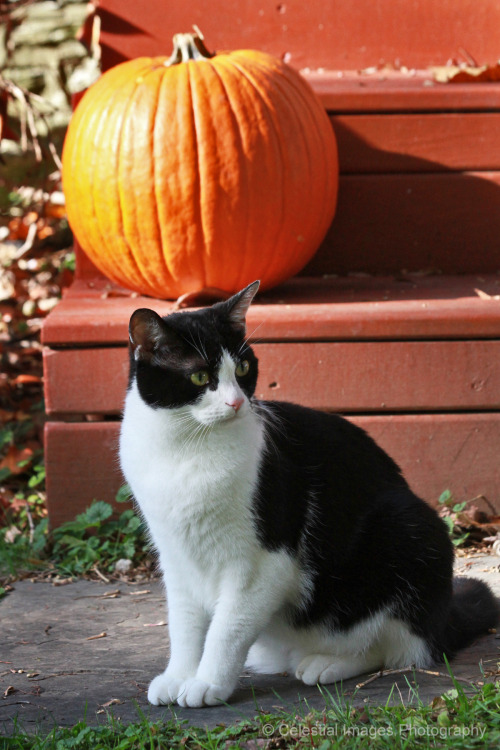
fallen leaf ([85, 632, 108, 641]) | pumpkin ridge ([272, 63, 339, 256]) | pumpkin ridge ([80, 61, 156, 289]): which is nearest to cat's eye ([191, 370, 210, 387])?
fallen leaf ([85, 632, 108, 641])

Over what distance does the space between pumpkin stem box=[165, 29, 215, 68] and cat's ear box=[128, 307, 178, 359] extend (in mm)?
1637

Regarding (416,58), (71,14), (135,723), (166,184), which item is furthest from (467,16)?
(135,723)

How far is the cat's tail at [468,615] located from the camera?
217cm

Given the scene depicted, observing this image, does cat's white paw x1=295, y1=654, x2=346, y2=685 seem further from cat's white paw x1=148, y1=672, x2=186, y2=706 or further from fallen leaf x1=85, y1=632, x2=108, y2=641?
fallen leaf x1=85, y1=632, x2=108, y2=641

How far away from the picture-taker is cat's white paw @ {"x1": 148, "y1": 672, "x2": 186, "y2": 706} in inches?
76.9

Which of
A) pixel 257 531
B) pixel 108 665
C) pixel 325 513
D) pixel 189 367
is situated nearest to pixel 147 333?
pixel 189 367

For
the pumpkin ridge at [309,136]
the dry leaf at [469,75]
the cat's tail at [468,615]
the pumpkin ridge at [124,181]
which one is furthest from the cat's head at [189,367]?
the dry leaf at [469,75]

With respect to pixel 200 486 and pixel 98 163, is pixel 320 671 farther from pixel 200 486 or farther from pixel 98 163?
pixel 98 163

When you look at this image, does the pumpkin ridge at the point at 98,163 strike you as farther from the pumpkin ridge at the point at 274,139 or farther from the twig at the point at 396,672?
the twig at the point at 396,672

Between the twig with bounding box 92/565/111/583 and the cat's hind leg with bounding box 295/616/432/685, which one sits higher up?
the cat's hind leg with bounding box 295/616/432/685

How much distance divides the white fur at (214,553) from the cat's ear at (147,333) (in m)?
0.13

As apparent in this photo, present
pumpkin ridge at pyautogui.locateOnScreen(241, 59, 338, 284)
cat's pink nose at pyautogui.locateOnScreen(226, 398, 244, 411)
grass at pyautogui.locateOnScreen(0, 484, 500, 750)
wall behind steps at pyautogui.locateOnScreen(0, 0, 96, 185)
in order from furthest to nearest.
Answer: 1. wall behind steps at pyautogui.locateOnScreen(0, 0, 96, 185)
2. pumpkin ridge at pyautogui.locateOnScreen(241, 59, 338, 284)
3. cat's pink nose at pyautogui.locateOnScreen(226, 398, 244, 411)
4. grass at pyautogui.locateOnScreen(0, 484, 500, 750)

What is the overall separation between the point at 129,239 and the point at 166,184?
0.25 meters

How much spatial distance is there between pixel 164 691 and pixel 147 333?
2.61 feet
